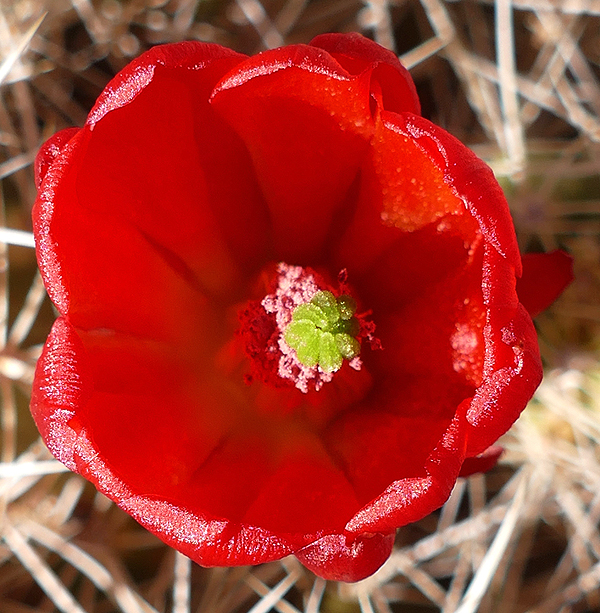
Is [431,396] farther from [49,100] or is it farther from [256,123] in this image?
[49,100]

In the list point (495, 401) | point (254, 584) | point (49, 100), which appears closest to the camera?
point (495, 401)

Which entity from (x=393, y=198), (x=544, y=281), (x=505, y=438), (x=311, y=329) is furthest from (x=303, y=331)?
(x=505, y=438)

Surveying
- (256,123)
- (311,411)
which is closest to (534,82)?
(256,123)

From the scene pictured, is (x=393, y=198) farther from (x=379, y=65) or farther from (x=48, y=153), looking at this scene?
(x=48, y=153)

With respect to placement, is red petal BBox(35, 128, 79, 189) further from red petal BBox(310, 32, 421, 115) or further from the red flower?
red petal BBox(310, 32, 421, 115)

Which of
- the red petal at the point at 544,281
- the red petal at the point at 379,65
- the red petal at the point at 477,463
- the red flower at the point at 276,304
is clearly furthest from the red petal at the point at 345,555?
the red petal at the point at 379,65

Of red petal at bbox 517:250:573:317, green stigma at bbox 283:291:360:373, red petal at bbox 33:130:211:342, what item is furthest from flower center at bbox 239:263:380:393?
red petal at bbox 517:250:573:317

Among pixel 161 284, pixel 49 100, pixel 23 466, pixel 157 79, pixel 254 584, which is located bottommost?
pixel 254 584
